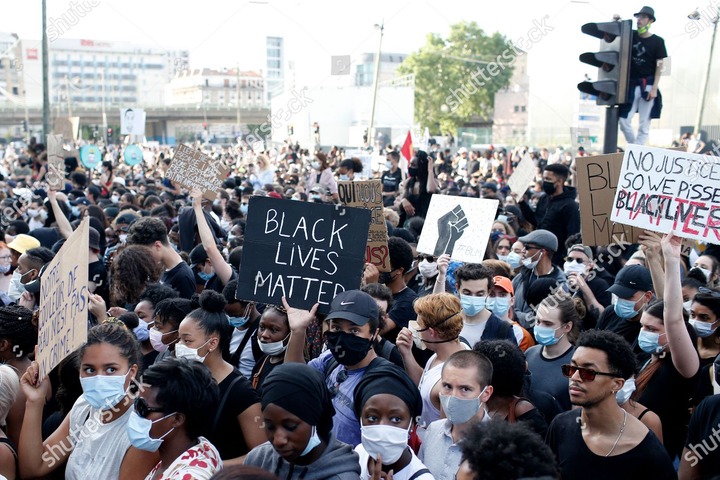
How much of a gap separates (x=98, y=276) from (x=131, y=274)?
0.92 metres

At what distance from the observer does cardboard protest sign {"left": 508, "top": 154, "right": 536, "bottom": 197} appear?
39.7 ft

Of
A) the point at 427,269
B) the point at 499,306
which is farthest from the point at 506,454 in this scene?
the point at 427,269

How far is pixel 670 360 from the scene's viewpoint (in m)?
4.51

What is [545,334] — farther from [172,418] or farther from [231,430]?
[172,418]

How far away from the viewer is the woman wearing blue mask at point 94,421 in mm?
3545

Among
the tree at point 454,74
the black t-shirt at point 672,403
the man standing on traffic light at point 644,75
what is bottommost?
the black t-shirt at point 672,403

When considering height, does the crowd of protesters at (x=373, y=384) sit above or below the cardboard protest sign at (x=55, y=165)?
below

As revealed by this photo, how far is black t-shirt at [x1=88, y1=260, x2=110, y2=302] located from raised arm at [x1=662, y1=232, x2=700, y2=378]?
4.71 metres

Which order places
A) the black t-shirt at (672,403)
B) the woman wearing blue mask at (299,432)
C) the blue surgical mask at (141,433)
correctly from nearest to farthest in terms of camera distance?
the woman wearing blue mask at (299,432) → the blue surgical mask at (141,433) → the black t-shirt at (672,403)

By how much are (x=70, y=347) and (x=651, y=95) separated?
708cm

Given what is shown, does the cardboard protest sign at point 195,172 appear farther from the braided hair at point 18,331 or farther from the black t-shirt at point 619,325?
the black t-shirt at point 619,325

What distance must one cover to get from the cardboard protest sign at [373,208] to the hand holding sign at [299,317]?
4.80ft

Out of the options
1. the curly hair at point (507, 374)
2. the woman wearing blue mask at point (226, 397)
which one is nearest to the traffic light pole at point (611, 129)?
the curly hair at point (507, 374)

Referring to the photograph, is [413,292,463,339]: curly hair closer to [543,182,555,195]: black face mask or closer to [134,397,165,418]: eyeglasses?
[134,397,165,418]: eyeglasses
